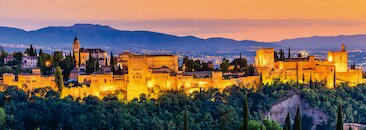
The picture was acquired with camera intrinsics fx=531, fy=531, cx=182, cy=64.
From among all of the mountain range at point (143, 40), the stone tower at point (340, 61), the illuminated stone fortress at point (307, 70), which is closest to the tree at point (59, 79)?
the illuminated stone fortress at point (307, 70)

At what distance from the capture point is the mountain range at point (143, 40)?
11312 centimetres

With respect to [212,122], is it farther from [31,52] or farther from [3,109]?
[31,52]

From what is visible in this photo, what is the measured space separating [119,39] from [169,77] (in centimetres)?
8394

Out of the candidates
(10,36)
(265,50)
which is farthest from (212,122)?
(10,36)

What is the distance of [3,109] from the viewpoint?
104 feet

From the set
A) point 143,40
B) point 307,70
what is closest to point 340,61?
point 307,70

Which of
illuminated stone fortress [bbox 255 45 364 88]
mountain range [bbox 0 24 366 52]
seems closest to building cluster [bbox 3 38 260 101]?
illuminated stone fortress [bbox 255 45 364 88]

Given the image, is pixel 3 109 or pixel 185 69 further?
pixel 185 69

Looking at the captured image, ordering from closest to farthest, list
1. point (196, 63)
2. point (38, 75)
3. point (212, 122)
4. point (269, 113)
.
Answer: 1. point (212, 122)
2. point (38, 75)
3. point (269, 113)
4. point (196, 63)

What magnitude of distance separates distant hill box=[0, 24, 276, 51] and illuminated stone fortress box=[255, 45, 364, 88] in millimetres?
63530

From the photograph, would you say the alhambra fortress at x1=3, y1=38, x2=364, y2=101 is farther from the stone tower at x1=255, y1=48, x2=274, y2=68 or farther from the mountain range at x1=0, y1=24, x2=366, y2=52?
the mountain range at x1=0, y1=24, x2=366, y2=52

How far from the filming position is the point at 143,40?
120 meters

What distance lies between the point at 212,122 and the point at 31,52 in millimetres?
24186

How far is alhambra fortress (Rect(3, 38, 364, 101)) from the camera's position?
122ft
